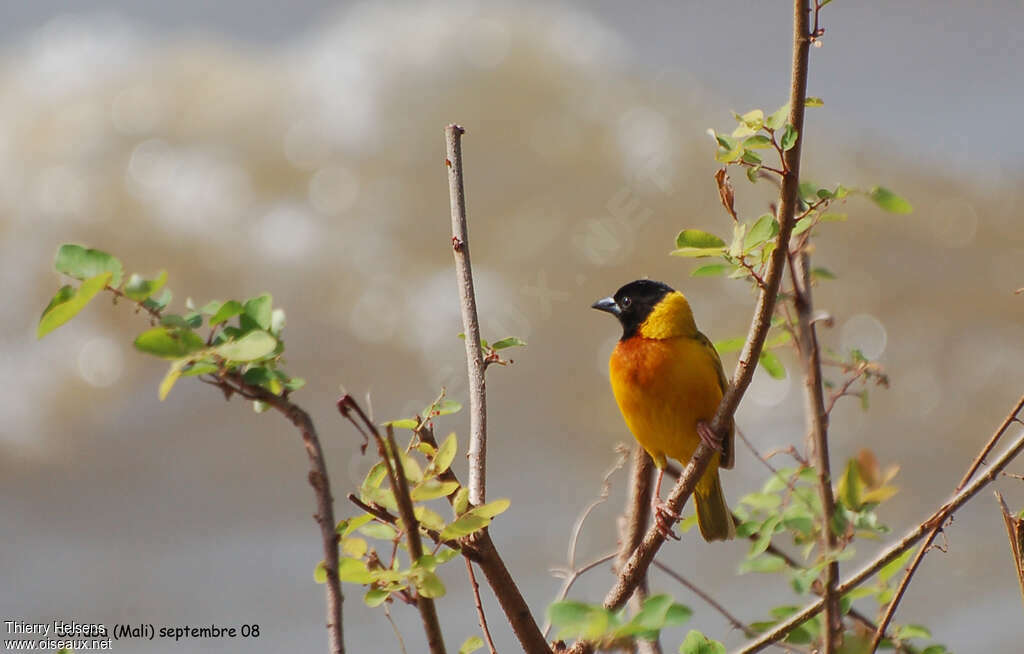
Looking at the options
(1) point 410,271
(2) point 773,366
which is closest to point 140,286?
(2) point 773,366

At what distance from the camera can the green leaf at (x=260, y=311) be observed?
77cm

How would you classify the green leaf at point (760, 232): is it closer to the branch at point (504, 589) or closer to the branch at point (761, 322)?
the branch at point (761, 322)

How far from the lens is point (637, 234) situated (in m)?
4.68

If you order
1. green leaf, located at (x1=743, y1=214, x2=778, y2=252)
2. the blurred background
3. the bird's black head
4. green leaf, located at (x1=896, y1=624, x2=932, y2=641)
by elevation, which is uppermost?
the blurred background

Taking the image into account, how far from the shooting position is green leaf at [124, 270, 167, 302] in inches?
28.4

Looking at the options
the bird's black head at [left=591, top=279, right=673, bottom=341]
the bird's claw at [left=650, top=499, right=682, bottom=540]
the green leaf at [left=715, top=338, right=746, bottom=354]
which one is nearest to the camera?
the bird's claw at [left=650, top=499, right=682, bottom=540]

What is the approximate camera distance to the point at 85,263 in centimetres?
73

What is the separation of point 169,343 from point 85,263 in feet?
0.35

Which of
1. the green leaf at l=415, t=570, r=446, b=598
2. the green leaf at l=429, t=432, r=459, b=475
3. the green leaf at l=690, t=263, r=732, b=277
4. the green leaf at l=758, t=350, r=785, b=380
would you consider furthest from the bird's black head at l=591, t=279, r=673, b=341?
the green leaf at l=415, t=570, r=446, b=598

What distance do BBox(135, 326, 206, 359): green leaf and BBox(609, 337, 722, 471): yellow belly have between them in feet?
3.61

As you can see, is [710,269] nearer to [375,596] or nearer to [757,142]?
[757,142]

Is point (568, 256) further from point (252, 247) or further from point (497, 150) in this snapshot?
point (252, 247)

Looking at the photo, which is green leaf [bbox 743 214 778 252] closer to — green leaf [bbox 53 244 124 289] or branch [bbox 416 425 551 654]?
branch [bbox 416 425 551 654]

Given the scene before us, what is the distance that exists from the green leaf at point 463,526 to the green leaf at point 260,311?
0.19 metres
